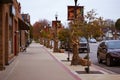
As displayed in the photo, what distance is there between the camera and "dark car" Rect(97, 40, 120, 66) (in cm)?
2528

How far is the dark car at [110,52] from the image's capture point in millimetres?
25281

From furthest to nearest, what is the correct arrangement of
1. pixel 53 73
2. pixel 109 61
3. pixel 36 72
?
pixel 109 61 → pixel 36 72 → pixel 53 73

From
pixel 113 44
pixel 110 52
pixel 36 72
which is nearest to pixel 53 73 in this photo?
pixel 36 72

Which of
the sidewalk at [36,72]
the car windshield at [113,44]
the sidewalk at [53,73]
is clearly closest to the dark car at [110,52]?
the car windshield at [113,44]

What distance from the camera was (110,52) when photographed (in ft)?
83.8

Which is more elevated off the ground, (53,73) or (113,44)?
(113,44)

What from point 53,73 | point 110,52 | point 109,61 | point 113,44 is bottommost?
point 53,73

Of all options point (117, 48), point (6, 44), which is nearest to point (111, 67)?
point (117, 48)

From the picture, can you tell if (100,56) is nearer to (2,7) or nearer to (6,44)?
(6,44)

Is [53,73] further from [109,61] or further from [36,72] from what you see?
[109,61]

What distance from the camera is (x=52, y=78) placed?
58.3 feet

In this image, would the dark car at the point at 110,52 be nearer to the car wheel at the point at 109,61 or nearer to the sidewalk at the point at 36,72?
the car wheel at the point at 109,61

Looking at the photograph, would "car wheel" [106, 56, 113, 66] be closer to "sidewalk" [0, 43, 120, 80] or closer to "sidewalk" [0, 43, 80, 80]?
"sidewalk" [0, 43, 120, 80]

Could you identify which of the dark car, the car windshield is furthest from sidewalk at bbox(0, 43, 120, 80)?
the car windshield
